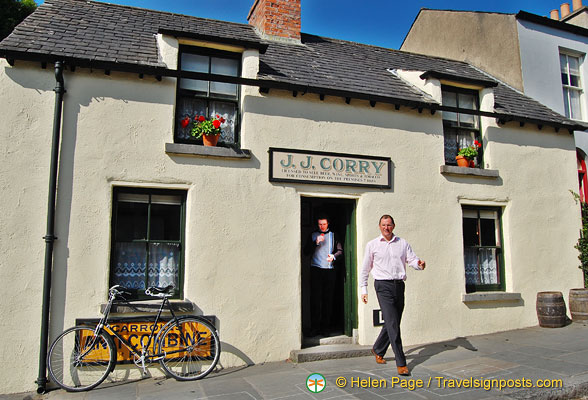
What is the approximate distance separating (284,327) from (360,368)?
4.46 ft

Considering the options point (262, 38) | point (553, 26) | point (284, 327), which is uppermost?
point (553, 26)

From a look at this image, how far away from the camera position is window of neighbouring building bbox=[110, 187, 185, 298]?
21.9 ft

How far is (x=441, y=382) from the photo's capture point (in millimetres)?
5652

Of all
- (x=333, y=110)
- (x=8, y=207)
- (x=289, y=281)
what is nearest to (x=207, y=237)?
(x=289, y=281)

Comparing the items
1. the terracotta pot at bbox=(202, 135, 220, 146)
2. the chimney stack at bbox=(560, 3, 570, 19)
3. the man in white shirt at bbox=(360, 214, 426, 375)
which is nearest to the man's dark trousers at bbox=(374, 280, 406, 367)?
the man in white shirt at bbox=(360, 214, 426, 375)

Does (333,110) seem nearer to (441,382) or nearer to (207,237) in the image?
(207,237)

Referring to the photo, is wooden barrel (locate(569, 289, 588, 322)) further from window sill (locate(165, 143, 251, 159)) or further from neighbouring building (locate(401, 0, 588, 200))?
window sill (locate(165, 143, 251, 159))

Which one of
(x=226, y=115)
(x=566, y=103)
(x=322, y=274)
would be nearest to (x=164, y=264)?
(x=226, y=115)

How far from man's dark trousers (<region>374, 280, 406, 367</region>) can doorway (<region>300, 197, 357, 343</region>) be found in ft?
5.45

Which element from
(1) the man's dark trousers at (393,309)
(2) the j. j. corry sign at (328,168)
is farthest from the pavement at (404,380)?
(2) the j. j. corry sign at (328,168)

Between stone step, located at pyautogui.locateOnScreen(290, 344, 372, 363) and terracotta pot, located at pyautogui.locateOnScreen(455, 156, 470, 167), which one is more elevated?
terracotta pot, located at pyautogui.locateOnScreen(455, 156, 470, 167)

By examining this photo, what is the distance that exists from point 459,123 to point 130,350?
7.42 meters

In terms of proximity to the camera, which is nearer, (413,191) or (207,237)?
(207,237)

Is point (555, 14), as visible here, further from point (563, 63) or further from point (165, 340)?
point (165, 340)
